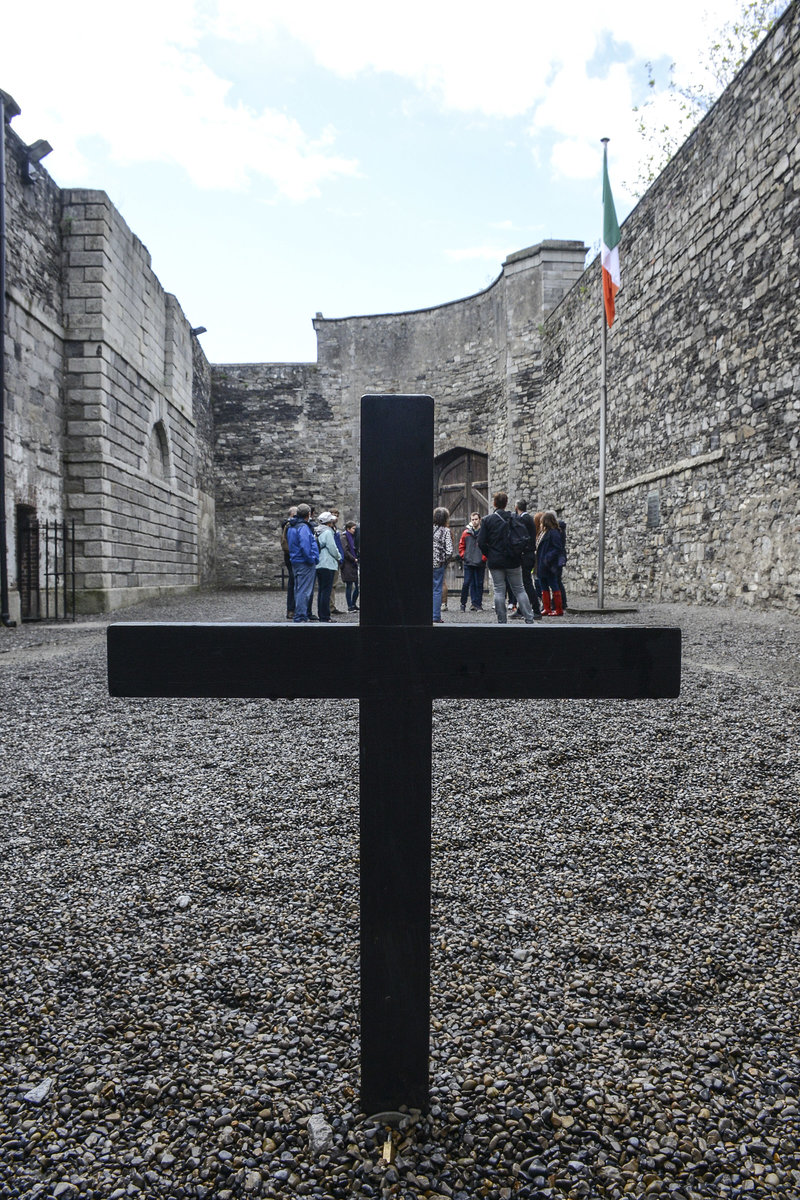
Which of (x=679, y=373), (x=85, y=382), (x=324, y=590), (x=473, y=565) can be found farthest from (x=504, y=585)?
(x=85, y=382)

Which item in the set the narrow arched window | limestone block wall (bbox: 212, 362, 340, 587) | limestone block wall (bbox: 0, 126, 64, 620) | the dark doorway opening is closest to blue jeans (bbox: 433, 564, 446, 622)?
limestone block wall (bbox: 0, 126, 64, 620)

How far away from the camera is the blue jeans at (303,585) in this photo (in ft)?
26.5

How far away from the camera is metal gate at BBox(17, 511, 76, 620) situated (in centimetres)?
1007

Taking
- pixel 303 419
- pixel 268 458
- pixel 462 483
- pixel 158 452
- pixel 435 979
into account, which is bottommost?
pixel 435 979

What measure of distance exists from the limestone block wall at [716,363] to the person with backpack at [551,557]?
2.02 meters

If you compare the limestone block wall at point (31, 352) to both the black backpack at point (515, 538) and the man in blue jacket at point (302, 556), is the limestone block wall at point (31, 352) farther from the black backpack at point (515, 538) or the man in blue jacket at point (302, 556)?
the black backpack at point (515, 538)

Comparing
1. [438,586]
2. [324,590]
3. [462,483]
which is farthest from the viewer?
[462,483]

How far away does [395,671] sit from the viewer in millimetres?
1059

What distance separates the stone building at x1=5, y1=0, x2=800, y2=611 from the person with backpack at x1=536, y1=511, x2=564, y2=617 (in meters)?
2.02

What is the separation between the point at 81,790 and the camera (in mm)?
2658

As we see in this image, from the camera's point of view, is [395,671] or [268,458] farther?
[268,458]

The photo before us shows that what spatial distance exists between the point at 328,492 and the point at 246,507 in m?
2.45

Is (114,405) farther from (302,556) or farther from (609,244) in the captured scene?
(609,244)

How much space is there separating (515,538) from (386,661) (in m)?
6.07
